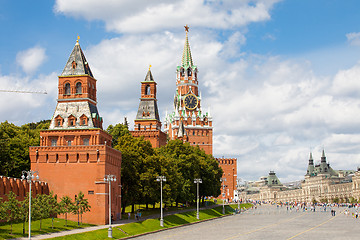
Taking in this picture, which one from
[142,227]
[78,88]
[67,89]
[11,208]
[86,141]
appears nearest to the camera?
[11,208]

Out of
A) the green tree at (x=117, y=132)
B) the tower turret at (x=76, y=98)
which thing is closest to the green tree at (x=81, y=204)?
the tower turret at (x=76, y=98)

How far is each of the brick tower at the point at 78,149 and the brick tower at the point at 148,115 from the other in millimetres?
34504

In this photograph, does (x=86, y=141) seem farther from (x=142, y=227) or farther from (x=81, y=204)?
(x=142, y=227)

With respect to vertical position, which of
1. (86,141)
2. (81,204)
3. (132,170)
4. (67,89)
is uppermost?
(67,89)

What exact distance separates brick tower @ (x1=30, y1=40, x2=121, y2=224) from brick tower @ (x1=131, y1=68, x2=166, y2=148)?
34.5m

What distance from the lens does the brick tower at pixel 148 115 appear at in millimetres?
121500

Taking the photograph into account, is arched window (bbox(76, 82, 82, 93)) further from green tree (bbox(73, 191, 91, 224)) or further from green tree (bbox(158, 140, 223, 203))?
green tree (bbox(158, 140, 223, 203))

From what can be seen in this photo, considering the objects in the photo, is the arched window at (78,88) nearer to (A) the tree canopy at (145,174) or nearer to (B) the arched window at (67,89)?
(B) the arched window at (67,89)

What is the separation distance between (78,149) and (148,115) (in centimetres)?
4531

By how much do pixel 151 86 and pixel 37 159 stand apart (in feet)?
153

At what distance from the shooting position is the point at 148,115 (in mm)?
122875

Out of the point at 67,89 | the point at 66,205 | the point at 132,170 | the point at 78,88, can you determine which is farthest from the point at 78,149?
the point at 132,170

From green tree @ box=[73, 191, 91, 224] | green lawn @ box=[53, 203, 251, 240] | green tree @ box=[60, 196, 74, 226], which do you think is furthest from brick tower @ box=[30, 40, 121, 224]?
green lawn @ box=[53, 203, 251, 240]

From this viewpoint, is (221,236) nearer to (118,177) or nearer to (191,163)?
(118,177)
